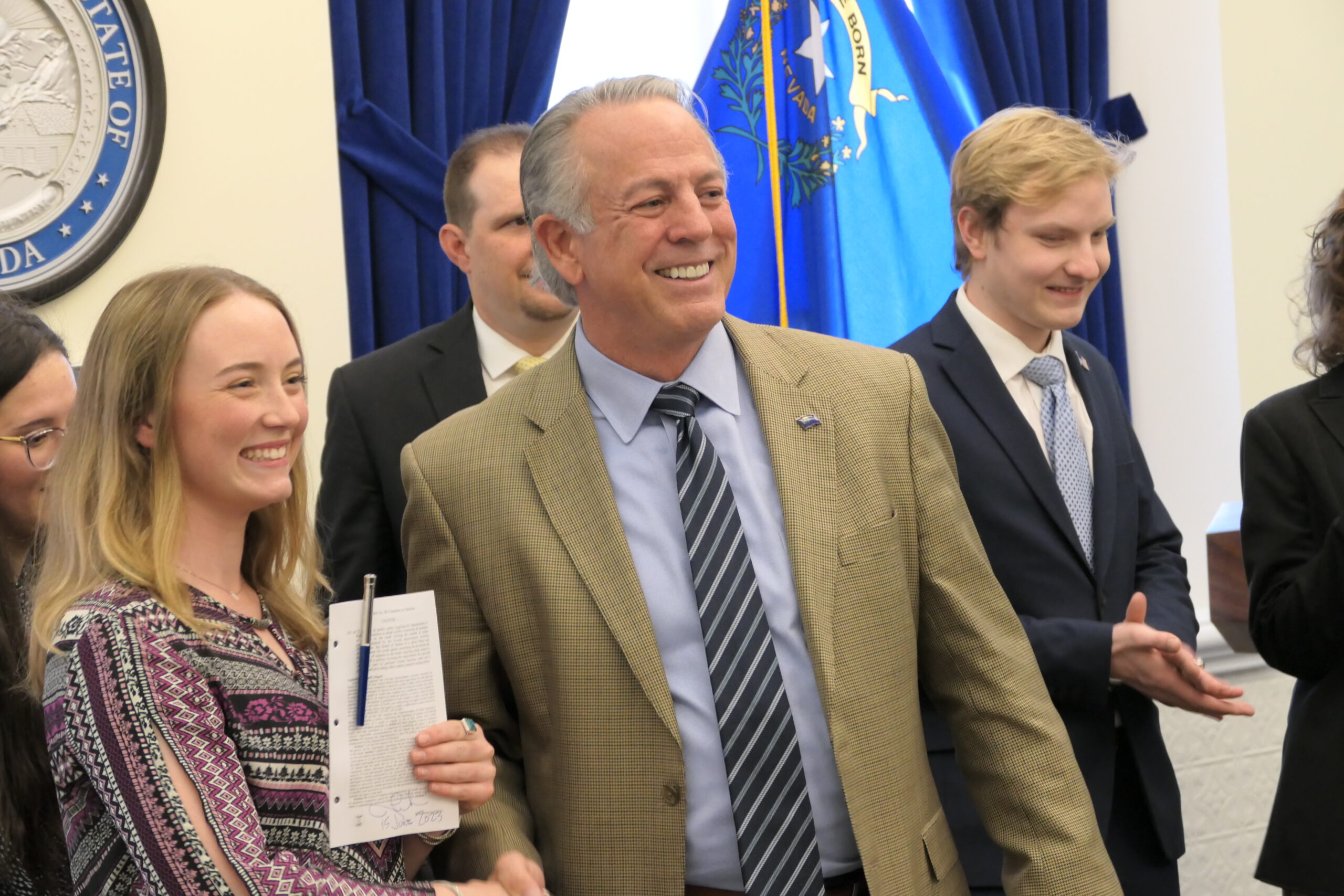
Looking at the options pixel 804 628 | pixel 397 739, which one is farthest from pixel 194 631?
pixel 804 628

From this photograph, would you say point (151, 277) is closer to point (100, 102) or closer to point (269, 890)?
point (269, 890)

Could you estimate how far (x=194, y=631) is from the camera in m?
1.52

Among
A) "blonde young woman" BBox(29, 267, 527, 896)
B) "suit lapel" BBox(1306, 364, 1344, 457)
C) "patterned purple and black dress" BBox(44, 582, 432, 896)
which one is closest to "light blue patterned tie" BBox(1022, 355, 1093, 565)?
"suit lapel" BBox(1306, 364, 1344, 457)

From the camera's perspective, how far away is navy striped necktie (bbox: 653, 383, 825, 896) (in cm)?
167

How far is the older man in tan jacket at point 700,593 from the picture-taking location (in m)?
1.70

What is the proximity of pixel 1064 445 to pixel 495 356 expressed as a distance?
1.16 metres

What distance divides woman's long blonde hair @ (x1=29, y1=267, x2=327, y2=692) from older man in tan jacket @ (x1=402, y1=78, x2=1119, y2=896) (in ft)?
1.20

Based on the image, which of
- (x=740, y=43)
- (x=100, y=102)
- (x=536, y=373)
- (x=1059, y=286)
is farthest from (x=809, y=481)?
(x=740, y=43)

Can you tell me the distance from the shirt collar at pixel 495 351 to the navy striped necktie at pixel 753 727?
3.74ft

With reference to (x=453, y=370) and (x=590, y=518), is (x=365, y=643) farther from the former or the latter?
(x=453, y=370)

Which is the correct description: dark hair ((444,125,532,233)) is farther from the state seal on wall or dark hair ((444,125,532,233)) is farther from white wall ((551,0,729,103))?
white wall ((551,0,729,103))

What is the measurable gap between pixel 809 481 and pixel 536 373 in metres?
0.46

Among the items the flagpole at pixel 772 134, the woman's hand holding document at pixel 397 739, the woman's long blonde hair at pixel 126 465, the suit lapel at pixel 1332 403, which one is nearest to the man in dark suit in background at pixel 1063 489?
the suit lapel at pixel 1332 403

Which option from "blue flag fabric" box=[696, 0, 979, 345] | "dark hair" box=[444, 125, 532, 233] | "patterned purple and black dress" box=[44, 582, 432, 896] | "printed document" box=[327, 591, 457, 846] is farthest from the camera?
"blue flag fabric" box=[696, 0, 979, 345]
